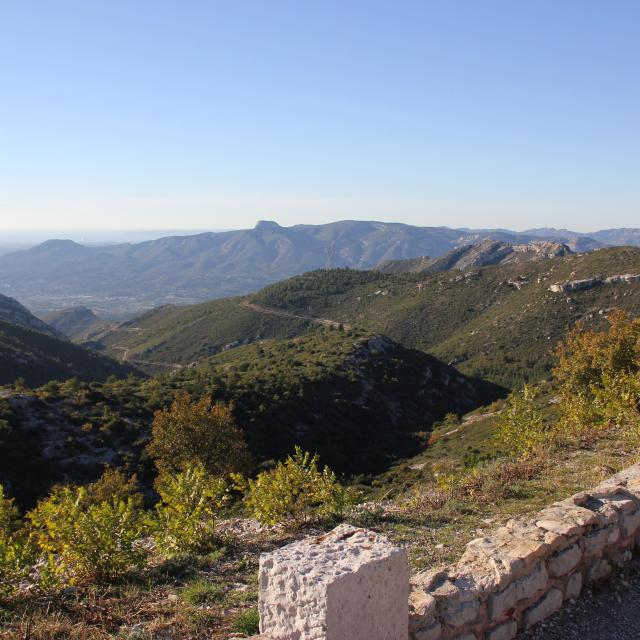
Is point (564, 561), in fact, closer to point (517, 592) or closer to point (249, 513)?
point (517, 592)

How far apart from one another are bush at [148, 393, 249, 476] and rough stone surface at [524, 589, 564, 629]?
16811mm

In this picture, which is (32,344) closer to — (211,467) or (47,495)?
(47,495)

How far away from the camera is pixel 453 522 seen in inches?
341

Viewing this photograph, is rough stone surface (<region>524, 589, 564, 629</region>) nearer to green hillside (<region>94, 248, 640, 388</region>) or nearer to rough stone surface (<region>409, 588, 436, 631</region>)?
rough stone surface (<region>409, 588, 436, 631</region>)

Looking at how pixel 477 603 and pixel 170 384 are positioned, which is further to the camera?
pixel 170 384

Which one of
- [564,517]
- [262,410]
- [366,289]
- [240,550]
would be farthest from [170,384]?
[366,289]

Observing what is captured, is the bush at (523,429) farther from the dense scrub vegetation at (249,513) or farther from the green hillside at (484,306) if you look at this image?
the green hillside at (484,306)

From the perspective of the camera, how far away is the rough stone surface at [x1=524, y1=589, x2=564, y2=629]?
5574mm

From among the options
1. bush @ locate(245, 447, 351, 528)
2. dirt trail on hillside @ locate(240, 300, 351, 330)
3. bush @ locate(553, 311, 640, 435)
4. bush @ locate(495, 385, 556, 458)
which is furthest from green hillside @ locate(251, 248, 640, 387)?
bush @ locate(245, 447, 351, 528)

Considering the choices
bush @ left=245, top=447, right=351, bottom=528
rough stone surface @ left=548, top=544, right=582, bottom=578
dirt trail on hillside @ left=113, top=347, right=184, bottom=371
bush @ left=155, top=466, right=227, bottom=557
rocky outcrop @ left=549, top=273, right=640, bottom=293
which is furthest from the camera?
dirt trail on hillside @ left=113, top=347, right=184, bottom=371

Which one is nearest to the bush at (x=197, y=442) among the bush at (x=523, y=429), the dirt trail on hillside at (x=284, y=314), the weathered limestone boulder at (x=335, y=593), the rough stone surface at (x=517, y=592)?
the bush at (x=523, y=429)

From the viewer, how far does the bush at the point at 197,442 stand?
2152 centimetres

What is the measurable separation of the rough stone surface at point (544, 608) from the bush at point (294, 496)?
15.0ft

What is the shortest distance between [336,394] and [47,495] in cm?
2806
